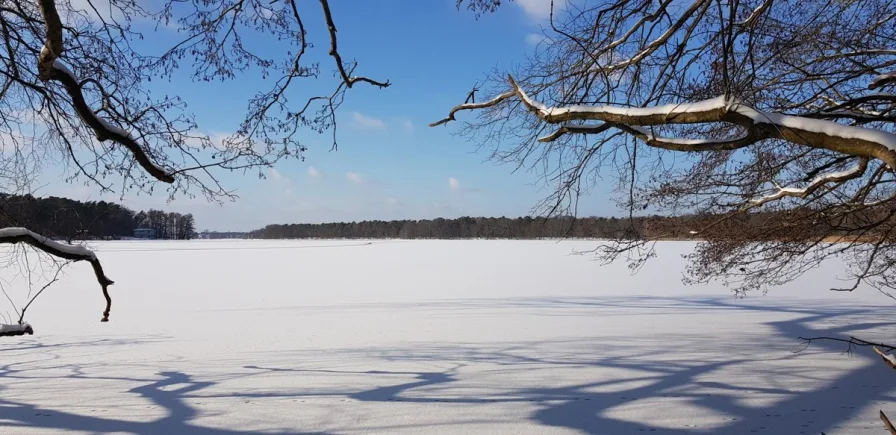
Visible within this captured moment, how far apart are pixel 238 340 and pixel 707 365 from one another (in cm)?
602

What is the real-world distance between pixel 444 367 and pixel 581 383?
4.95 feet

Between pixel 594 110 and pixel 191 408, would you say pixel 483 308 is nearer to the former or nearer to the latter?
pixel 191 408

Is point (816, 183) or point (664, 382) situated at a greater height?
point (816, 183)

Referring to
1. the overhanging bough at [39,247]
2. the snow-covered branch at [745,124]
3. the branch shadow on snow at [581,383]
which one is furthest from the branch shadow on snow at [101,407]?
the snow-covered branch at [745,124]

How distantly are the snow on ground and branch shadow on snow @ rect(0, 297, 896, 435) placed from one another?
26mm

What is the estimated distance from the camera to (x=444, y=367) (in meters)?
6.40

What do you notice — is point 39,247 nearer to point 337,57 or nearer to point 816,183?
point 337,57

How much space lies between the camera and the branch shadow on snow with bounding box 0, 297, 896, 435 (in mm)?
4520

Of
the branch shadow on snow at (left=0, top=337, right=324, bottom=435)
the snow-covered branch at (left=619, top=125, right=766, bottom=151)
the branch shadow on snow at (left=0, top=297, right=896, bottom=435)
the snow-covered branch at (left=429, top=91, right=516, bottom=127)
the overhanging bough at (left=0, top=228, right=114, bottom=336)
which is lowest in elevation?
the branch shadow on snow at (left=0, top=337, right=324, bottom=435)

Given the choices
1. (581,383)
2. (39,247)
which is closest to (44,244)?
(39,247)

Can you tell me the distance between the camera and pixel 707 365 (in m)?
6.38

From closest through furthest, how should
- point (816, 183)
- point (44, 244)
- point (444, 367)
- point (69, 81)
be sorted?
point (69, 81) → point (44, 244) → point (816, 183) → point (444, 367)

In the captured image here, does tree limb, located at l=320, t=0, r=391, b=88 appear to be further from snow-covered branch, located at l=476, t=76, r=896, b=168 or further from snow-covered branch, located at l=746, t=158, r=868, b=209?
snow-covered branch, located at l=746, t=158, r=868, b=209

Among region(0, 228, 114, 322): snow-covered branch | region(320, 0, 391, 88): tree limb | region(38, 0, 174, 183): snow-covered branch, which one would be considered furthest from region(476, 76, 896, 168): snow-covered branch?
region(0, 228, 114, 322): snow-covered branch
